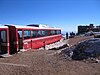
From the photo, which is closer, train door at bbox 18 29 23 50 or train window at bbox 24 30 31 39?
train door at bbox 18 29 23 50

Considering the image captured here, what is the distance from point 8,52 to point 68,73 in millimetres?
9207

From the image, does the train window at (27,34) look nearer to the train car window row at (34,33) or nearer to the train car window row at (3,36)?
the train car window row at (34,33)

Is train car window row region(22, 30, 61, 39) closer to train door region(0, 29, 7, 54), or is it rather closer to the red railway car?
the red railway car

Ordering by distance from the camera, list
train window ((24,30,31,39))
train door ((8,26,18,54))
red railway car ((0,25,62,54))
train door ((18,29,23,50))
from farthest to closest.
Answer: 1. train window ((24,30,31,39))
2. train door ((18,29,23,50))
3. train door ((8,26,18,54))
4. red railway car ((0,25,62,54))

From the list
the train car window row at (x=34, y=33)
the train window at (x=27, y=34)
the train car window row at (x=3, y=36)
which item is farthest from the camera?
the train car window row at (x=34, y=33)

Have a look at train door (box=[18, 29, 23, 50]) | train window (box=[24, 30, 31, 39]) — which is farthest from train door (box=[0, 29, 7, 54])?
train window (box=[24, 30, 31, 39])

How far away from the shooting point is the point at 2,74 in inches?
463

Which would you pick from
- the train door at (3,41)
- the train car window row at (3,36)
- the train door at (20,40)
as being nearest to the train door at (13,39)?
the train door at (20,40)

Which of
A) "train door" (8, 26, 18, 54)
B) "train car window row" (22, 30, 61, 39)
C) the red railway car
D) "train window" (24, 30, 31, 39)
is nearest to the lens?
the red railway car

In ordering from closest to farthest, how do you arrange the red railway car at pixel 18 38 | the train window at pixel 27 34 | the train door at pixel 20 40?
the red railway car at pixel 18 38 < the train door at pixel 20 40 < the train window at pixel 27 34

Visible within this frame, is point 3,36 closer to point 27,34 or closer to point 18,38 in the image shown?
point 18,38

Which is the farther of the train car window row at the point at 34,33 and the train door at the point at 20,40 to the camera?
the train car window row at the point at 34,33

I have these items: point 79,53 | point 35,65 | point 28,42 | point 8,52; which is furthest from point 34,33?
point 35,65

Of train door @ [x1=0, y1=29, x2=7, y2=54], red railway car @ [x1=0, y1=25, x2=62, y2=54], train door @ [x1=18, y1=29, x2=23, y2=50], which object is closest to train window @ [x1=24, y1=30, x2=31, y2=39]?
red railway car @ [x1=0, y1=25, x2=62, y2=54]
